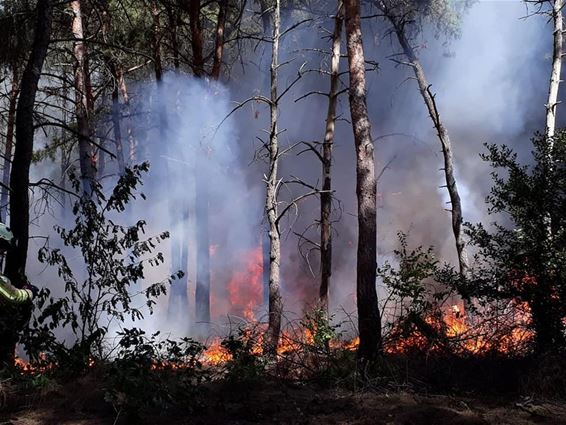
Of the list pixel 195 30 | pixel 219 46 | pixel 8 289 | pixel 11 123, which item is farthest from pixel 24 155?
pixel 219 46

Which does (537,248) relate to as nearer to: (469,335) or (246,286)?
(469,335)

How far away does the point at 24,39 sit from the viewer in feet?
26.6

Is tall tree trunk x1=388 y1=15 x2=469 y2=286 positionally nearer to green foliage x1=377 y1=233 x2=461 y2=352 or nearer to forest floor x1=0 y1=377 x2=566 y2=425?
green foliage x1=377 y1=233 x2=461 y2=352

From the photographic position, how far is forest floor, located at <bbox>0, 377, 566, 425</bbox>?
503cm

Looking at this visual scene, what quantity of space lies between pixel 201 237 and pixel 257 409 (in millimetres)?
10576

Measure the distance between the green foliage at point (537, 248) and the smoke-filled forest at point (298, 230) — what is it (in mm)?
29

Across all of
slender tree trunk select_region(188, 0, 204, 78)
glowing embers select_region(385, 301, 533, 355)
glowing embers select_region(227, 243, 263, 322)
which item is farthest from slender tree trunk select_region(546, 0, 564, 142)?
glowing embers select_region(227, 243, 263, 322)

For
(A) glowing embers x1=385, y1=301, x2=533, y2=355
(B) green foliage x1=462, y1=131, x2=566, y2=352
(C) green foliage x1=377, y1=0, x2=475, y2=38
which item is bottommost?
(A) glowing embers x1=385, y1=301, x2=533, y2=355

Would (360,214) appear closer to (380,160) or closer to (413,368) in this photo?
(413,368)

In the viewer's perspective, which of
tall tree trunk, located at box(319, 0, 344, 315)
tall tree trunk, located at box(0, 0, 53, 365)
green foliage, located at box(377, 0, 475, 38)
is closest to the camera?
tall tree trunk, located at box(0, 0, 53, 365)

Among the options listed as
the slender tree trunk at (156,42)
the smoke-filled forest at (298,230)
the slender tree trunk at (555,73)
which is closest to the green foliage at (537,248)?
the smoke-filled forest at (298,230)

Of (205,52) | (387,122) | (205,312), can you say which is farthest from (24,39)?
(387,122)

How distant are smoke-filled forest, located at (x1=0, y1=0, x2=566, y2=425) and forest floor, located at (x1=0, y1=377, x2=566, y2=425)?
32 mm

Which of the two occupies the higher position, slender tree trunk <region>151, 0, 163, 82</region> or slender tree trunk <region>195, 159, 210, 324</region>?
slender tree trunk <region>151, 0, 163, 82</region>
